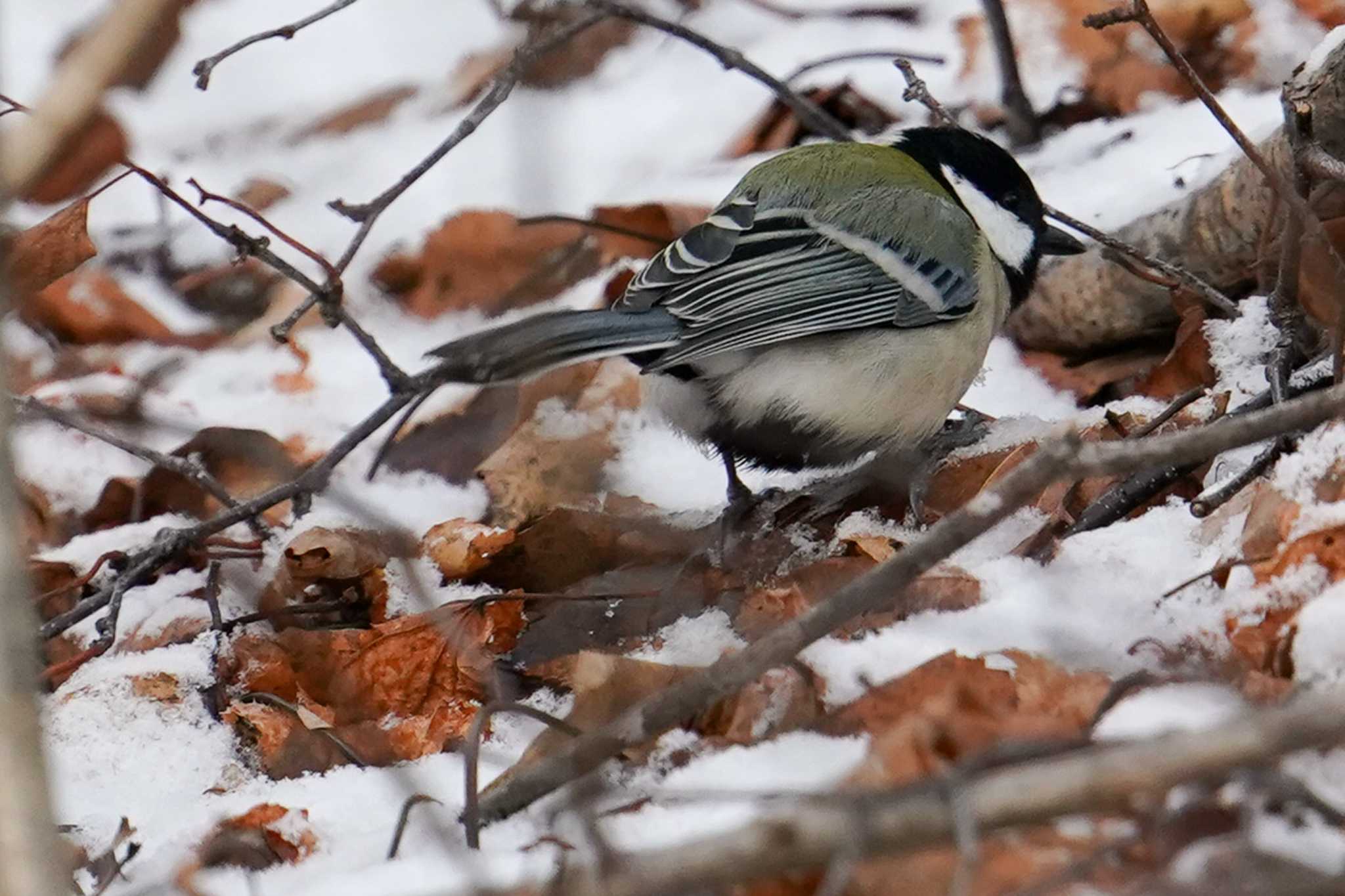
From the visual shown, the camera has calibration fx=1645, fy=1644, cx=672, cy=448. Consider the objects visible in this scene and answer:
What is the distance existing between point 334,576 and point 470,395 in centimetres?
70

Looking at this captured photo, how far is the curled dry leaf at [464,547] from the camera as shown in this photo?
2.38 m

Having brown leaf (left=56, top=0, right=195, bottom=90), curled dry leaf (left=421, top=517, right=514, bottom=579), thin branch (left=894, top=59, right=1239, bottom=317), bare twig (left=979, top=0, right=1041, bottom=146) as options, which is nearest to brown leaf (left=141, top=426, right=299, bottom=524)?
curled dry leaf (left=421, top=517, right=514, bottom=579)

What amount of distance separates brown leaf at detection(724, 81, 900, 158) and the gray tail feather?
1.45 m

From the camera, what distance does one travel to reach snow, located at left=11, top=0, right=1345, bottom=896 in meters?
1.54

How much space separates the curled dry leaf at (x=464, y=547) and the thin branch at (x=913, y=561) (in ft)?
2.81

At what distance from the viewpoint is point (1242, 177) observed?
2518 mm

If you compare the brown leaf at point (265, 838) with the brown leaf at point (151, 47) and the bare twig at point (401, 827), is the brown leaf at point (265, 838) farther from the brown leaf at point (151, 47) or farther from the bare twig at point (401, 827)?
the brown leaf at point (151, 47)

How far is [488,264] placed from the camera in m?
3.58

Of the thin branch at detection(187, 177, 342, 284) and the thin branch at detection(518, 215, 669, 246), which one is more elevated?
the thin branch at detection(187, 177, 342, 284)

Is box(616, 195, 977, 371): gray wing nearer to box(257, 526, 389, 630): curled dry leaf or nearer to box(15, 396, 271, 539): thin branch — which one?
box(257, 526, 389, 630): curled dry leaf

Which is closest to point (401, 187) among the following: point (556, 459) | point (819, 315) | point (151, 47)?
point (556, 459)

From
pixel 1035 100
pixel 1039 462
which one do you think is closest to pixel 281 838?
pixel 1039 462

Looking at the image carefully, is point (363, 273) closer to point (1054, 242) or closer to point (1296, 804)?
point (1054, 242)

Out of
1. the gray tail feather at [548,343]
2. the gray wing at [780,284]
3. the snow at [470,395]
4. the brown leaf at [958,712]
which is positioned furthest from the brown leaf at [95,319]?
the brown leaf at [958,712]
